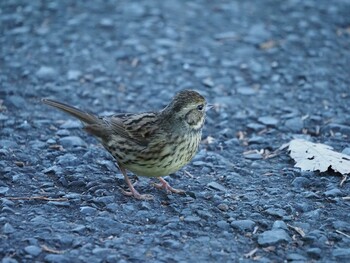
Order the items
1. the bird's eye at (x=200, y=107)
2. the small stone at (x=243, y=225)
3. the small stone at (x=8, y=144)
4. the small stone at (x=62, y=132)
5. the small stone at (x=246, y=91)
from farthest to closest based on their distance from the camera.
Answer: the small stone at (x=246, y=91), the small stone at (x=62, y=132), the small stone at (x=8, y=144), the bird's eye at (x=200, y=107), the small stone at (x=243, y=225)

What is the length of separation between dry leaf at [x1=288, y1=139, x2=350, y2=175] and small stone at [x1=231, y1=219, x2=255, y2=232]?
4.21ft

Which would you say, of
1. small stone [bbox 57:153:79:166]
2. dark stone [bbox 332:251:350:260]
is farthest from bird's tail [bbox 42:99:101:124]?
dark stone [bbox 332:251:350:260]

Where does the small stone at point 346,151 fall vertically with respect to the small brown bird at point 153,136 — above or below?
below

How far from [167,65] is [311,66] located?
6.52ft

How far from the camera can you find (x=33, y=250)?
4.98m

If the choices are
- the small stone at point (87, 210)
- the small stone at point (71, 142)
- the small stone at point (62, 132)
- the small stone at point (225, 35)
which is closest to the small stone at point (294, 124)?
the small stone at point (71, 142)

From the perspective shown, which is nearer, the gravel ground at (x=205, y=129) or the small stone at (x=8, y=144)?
the gravel ground at (x=205, y=129)

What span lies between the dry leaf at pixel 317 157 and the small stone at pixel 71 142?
2184 millimetres

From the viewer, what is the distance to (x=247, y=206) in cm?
602

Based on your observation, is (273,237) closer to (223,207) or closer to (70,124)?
(223,207)

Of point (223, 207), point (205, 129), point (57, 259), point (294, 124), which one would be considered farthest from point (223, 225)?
point (294, 124)

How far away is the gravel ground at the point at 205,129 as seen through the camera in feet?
17.5

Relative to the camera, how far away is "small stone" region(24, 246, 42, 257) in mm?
4961

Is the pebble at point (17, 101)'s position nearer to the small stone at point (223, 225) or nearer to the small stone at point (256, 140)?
the small stone at point (256, 140)
